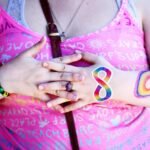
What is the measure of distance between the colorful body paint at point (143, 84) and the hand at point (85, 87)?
71 millimetres

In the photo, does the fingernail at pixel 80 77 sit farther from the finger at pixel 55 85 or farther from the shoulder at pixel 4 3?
the shoulder at pixel 4 3

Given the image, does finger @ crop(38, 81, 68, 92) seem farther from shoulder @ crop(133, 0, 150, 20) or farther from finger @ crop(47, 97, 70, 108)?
shoulder @ crop(133, 0, 150, 20)

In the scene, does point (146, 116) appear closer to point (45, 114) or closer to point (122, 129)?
point (122, 129)

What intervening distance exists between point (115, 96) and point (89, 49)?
0.15m

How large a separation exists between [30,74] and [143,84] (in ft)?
0.94

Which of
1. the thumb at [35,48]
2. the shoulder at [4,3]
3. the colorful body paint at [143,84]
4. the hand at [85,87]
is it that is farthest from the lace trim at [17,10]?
the colorful body paint at [143,84]

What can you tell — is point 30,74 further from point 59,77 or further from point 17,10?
point 17,10

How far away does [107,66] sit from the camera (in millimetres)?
1226

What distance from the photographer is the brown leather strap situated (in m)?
1.26

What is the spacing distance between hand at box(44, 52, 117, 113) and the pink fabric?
0.14 ft

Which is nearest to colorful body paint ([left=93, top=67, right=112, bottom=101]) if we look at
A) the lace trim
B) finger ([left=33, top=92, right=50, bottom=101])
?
finger ([left=33, top=92, right=50, bottom=101])

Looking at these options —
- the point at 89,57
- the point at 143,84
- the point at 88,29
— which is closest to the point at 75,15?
the point at 88,29

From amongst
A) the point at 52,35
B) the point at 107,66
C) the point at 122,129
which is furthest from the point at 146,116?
the point at 52,35

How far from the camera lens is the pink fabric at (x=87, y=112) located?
1.28 metres
